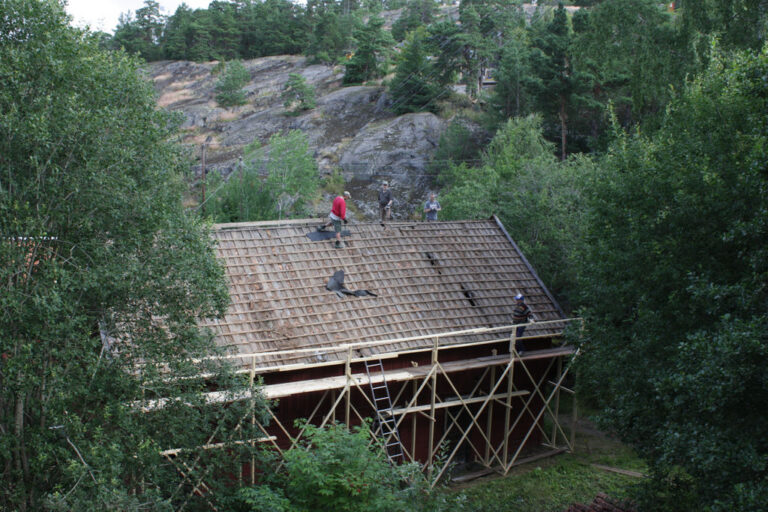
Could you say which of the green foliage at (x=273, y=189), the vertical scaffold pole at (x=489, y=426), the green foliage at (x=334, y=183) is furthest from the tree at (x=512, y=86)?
the vertical scaffold pole at (x=489, y=426)

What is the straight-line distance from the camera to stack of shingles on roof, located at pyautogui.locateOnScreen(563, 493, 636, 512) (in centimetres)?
1343

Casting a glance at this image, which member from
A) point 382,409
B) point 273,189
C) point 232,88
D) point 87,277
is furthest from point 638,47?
point 232,88

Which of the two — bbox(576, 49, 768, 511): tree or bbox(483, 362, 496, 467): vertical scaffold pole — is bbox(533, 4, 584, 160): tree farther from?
bbox(483, 362, 496, 467): vertical scaffold pole

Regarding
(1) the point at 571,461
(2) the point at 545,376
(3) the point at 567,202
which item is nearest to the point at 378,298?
(2) the point at 545,376

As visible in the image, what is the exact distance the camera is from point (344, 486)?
35.7ft

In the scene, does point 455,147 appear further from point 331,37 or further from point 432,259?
point 331,37

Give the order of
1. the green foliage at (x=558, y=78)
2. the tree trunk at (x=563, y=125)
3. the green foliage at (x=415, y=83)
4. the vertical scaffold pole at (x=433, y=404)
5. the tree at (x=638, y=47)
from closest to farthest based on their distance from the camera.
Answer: the vertical scaffold pole at (x=433, y=404), the tree at (x=638, y=47), the green foliage at (x=558, y=78), the tree trunk at (x=563, y=125), the green foliage at (x=415, y=83)

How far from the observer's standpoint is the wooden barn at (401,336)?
1430 centimetres

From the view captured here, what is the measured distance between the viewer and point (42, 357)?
9.16m

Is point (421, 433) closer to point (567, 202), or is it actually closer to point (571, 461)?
point (571, 461)

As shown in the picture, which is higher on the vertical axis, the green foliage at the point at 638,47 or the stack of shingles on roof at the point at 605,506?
the green foliage at the point at 638,47

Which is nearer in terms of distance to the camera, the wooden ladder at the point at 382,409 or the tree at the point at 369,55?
the wooden ladder at the point at 382,409

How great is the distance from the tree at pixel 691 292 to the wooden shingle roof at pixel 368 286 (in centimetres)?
403

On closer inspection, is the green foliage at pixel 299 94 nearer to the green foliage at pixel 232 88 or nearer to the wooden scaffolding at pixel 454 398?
the green foliage at pixel 232 88
